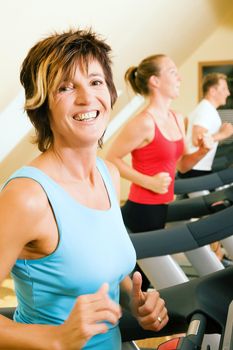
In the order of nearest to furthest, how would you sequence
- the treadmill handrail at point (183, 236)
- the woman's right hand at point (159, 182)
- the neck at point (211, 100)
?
the treadmill handrail at point (183, 236) → the woman's right hand at point (159, 182) → the neck at point (211, 100)

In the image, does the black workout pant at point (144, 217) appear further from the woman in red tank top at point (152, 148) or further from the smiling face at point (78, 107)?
the smiling face at point (78, 107)

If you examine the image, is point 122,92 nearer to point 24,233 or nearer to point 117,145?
point 117,145

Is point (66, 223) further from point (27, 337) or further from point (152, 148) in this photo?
point (152, 148)

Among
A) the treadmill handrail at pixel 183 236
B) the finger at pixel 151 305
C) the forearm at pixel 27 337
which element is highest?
the forearm at pixel 27 337

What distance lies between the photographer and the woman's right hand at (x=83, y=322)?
0.76 meters

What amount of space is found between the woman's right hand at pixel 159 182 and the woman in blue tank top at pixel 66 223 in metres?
0.92

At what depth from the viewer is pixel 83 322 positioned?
0.76 meters

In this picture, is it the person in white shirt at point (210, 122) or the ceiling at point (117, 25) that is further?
the person in white shirt at point (210, 122)

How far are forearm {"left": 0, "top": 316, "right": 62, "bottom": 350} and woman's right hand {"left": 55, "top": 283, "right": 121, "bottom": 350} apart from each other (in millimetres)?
18

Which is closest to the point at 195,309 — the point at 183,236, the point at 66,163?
the point at 66,163

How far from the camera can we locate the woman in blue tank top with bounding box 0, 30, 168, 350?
802 mm

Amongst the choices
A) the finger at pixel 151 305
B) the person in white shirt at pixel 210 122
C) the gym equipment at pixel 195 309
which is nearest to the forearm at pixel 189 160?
the person in white shirt at pixel 210 122

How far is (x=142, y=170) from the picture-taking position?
6.91ft

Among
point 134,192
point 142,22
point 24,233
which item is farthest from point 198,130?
point 24,233
